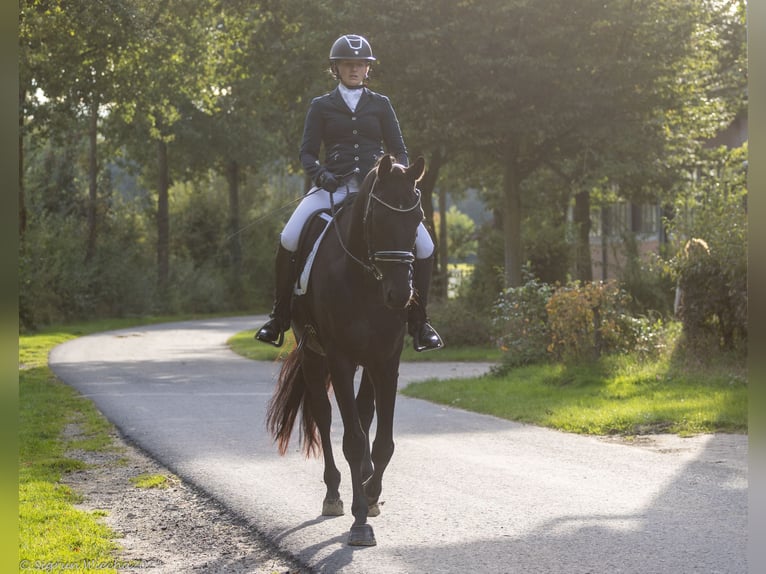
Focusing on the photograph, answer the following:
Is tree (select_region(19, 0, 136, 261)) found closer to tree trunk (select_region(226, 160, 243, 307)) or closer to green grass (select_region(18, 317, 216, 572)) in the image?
green grass (select_region(18, 317, 216, 572))

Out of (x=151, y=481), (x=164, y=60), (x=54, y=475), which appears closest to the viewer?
(x=151, y=481)

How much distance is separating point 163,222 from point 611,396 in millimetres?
41883

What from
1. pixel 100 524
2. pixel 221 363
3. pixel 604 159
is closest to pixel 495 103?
pixel 604 159

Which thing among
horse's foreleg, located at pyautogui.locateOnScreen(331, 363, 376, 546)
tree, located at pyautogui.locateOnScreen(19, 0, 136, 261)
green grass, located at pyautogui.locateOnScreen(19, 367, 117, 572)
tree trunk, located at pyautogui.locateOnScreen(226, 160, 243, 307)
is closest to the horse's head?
horse's foreleg, located at pyautogui.locateOnScreen(331, 363, 376, 546)

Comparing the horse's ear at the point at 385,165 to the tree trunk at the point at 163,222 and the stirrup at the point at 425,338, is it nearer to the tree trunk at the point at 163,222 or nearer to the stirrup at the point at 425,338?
the stirrup at the point at 425,338

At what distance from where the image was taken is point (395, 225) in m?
6.62

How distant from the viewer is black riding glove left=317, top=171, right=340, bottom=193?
767cm

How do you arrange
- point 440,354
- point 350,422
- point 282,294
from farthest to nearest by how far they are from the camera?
point 440,354 < point 282,294 < point 350,422

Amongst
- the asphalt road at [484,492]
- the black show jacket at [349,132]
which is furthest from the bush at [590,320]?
the black show jacket at [349,132]

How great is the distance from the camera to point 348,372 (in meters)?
7.21

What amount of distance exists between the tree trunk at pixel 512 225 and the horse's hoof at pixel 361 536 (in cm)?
2314

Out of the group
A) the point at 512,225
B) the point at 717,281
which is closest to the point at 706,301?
the point at 717,281

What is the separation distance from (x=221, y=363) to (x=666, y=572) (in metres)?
19.4

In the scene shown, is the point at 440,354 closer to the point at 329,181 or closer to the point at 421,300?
the point at 421,300
